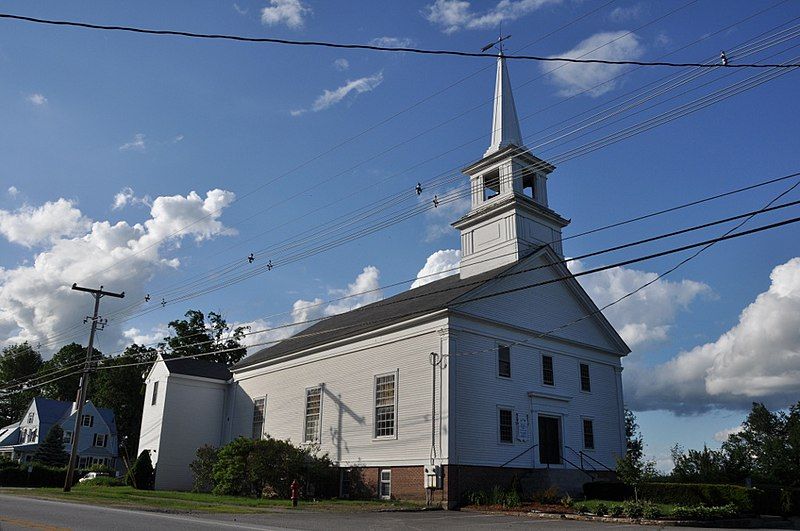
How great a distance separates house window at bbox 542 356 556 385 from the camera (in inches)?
1146

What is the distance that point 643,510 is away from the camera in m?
18.9

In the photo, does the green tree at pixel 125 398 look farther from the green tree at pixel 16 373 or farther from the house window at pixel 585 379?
the house window at pixel 585 379

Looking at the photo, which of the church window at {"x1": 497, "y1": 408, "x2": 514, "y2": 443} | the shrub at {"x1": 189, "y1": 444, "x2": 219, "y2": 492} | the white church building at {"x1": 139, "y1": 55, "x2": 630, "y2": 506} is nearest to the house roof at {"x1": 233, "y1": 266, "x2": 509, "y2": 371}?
the white church building at {"x1": 139, "y1": 55, "x2": 630, "y2": 506}

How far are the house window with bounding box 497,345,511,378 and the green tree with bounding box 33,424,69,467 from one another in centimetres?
4977

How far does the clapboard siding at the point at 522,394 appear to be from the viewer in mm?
25469

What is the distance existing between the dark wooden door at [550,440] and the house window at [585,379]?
2984mm

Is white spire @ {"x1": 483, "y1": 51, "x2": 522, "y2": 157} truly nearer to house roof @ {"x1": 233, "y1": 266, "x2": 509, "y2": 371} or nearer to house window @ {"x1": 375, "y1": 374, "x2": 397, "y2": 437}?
house roof @ {"x1": 233, "y1": 266, "x2": 509, "y2": 371}

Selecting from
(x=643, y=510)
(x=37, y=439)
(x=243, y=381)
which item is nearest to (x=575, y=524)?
(x=643, y=510)

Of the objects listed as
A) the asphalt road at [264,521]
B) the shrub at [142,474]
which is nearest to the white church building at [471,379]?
the shrub at [142,474]

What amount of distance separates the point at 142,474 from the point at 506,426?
20.5m

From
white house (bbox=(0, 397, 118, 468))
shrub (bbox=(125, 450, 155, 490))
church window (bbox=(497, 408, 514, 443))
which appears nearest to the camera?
church window (bbox=(497, 408, 514, 443))

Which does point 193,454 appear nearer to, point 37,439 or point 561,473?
point 561,473

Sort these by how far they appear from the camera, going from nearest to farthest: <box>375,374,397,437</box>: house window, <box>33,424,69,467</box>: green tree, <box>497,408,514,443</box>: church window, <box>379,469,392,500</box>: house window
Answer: <box>497,408,514,443</box>: church window, <box>379,469,392,500</box>: house window, <box>375,374,397,437</box>: house window, <box>33,424,69,467</box>: green tree

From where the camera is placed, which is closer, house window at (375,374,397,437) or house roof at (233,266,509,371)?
house window at (375,374,397,437)
